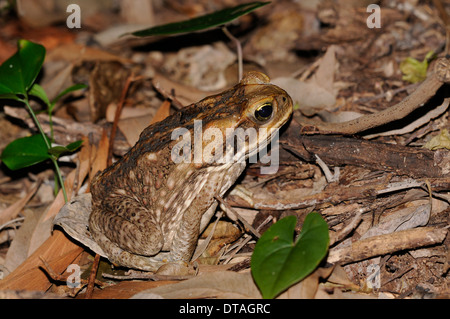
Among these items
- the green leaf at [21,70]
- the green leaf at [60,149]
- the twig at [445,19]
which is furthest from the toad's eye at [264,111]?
the twig at [445,19]

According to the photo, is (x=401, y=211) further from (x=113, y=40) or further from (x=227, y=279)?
(x=113, y=40)

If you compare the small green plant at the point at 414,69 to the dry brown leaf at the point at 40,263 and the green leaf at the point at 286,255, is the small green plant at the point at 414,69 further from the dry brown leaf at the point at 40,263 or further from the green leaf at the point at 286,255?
the dry brown leaf at the point at 40,263

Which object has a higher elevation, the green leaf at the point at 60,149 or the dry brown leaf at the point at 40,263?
the green leaf at the point at 60,149

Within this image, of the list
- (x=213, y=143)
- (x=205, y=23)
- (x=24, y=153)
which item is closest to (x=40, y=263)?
(x=24, y=153)

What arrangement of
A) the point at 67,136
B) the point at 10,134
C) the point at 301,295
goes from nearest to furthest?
the point at 301,295, the point at 67,136, the point at 10,134

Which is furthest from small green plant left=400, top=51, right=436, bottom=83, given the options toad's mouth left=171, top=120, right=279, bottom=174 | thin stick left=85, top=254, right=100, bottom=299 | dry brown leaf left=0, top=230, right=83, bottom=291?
dry brown leaf left=0, top=230, right=83, bottom=291

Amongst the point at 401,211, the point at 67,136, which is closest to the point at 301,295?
the point at 401,211
